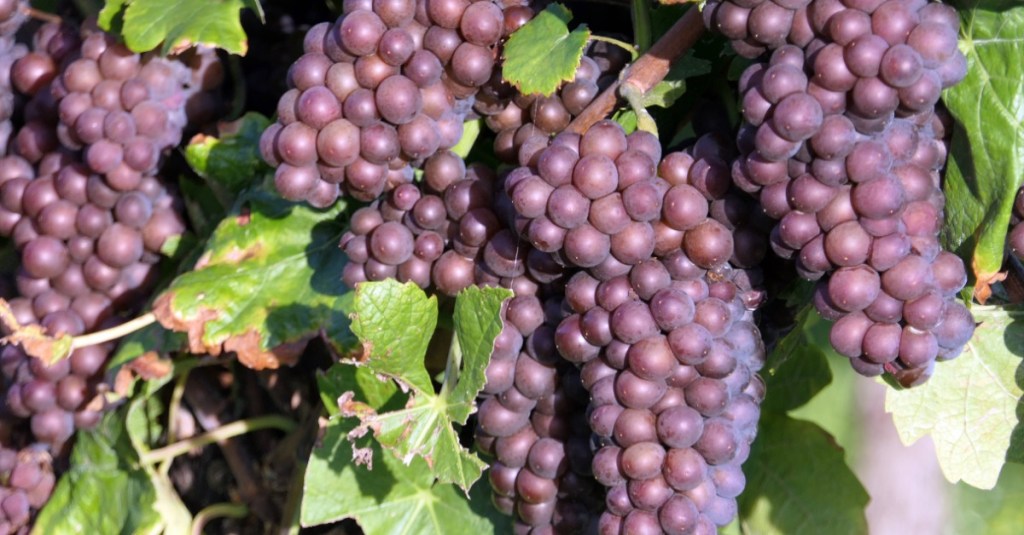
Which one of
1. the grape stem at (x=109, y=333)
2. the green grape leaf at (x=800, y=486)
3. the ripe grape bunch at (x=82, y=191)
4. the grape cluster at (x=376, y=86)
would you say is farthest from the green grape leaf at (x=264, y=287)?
the green grape leaf at (x=800, y=486)

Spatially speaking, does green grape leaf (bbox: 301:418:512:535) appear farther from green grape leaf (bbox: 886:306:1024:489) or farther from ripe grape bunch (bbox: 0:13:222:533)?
green grape leaf (bbox: 886:306:1024:489)

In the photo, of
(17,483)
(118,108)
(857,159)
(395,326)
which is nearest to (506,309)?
(395,326)

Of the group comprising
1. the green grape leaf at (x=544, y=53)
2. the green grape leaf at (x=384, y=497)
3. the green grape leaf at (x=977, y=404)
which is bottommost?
the green grape leaf at (x=384, y=497)

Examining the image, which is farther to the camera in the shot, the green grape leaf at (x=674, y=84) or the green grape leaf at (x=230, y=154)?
the green grape leaf at (x=230, y=154)

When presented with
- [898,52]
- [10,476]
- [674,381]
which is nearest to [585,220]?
[674,381]

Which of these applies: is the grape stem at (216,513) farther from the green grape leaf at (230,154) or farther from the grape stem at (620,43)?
the grape stem at (620,43)

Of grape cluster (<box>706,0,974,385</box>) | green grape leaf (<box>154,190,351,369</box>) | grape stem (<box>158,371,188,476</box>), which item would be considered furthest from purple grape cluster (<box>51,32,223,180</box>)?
grape cluster (<box>706,0,974,385</box>)

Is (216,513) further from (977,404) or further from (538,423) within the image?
(977,404)
